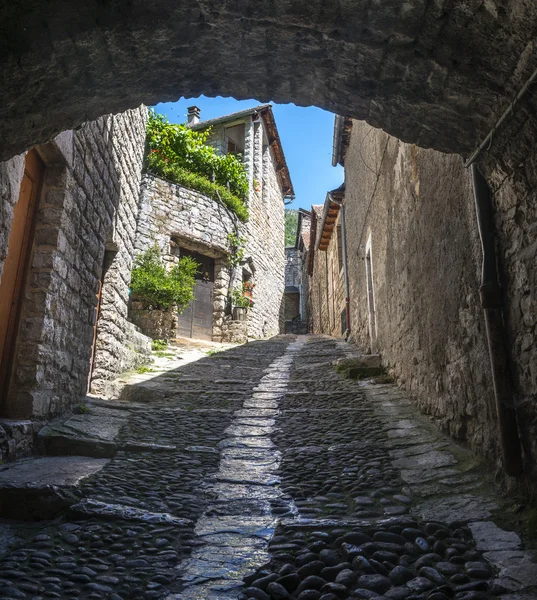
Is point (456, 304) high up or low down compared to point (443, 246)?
down

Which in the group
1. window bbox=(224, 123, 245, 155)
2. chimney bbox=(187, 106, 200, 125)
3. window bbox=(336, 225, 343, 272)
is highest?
chimney bbox=(187, 106, 200, 125)

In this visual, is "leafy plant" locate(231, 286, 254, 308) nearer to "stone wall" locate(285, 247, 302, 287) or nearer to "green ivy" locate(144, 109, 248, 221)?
"green ivy" locate(144, 109, 248, 221)

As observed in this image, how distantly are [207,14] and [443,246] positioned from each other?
225 cm

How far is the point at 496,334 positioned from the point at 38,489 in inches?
93.5

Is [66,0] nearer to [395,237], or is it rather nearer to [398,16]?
[398,16]

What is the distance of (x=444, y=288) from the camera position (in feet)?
11.0

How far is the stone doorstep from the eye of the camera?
231 cm

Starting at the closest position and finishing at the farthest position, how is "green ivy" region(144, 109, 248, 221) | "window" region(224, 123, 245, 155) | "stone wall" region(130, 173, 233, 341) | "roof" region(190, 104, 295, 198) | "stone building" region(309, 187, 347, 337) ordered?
"stone wall" region(130, 173, 233, 341) < "green ivy" region(144, 109, 248, 221) < "stone building" region(309, 187, 347, 337) < "roof" region(190, 104, 295, 198) < "window" region(224, 123, 245, 155)

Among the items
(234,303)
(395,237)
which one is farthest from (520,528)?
(234,303)

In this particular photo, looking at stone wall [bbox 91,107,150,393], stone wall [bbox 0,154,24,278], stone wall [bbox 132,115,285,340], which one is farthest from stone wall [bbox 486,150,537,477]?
stone wall [bbox 132,115,285,340]

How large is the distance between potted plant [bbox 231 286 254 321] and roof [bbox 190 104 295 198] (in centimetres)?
631

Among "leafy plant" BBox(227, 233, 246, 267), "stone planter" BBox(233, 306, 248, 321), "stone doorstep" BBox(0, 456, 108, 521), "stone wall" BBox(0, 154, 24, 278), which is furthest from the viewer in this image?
"leafy plant" BBox(227, 233, 246, 267)

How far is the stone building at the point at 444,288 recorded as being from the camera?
7.08ft

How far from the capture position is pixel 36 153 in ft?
11.8
